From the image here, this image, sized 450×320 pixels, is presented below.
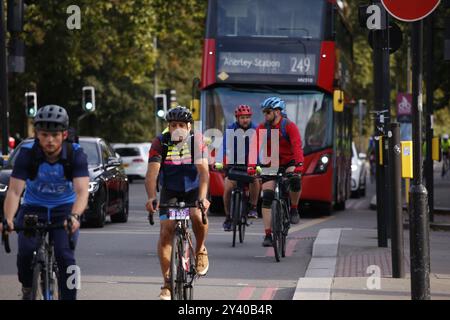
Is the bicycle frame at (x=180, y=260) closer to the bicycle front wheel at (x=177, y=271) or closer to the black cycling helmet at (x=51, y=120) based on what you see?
the bicycle front wheel at (x=177, y=271)

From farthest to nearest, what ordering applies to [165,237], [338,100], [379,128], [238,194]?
[338,100] → [238,194] → [379,128] → [165,237]

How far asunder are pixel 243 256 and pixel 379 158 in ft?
6.81

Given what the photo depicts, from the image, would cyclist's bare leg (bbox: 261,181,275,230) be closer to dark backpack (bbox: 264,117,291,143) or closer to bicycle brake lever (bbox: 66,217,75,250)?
dark backpack (bbox: 264,117,291,143)

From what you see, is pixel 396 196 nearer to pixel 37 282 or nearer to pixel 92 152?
pixel 37 282

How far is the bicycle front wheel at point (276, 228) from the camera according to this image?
48.1ft

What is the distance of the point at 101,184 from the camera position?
19.9m

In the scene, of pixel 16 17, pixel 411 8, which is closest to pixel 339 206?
pixel 16 17

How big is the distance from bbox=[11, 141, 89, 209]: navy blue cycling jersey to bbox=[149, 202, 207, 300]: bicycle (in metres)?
1.36

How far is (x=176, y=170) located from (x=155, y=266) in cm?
366

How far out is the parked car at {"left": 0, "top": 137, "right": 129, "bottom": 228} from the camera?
19594 mm

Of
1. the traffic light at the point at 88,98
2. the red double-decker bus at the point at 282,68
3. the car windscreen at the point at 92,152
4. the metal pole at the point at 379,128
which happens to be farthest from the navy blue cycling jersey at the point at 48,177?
the traffic light at the point at 88,98

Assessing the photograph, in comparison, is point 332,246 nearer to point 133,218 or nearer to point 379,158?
point 379,158

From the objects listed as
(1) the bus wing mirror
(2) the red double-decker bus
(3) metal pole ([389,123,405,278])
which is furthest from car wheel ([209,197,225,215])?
(3) metal pole ([389,123,405,278])
